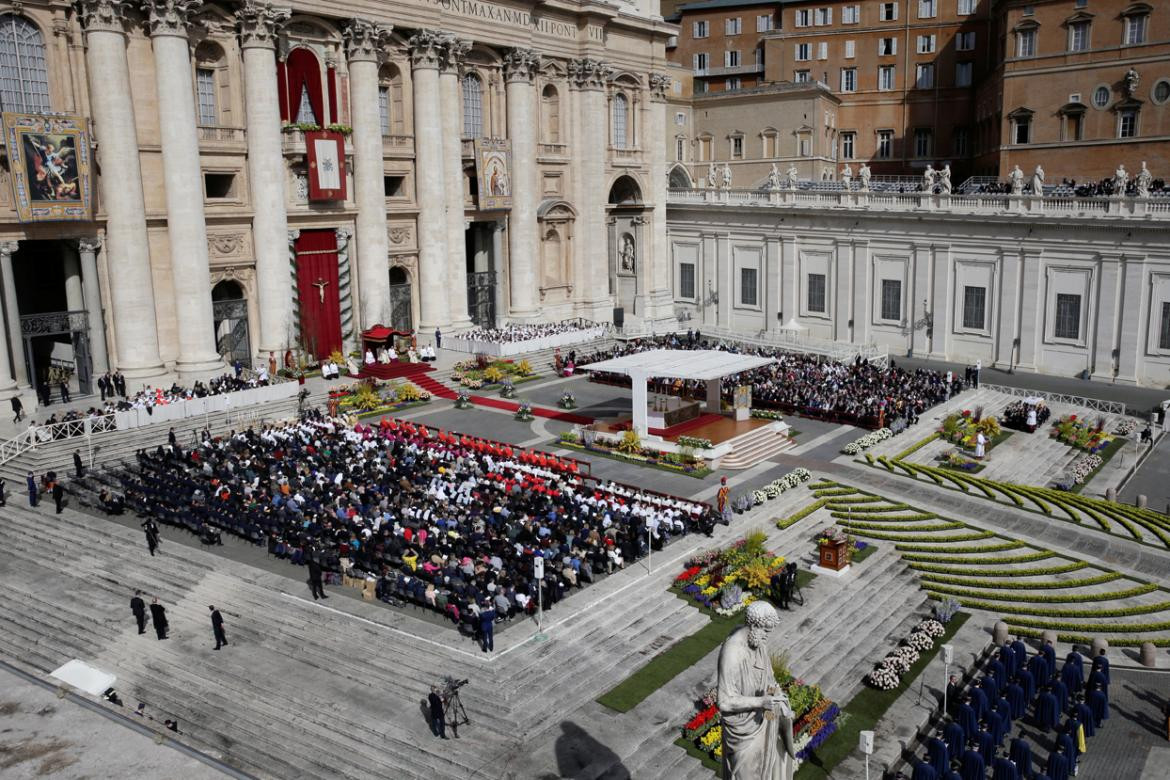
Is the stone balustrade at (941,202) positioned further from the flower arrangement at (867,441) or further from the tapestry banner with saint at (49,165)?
the tapestry banner with saint at (49,165)

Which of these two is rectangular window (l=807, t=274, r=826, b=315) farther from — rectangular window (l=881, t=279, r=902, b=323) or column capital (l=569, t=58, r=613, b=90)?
column capital (l=569, t=58, r=613, b=90)

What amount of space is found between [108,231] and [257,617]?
2429 cm

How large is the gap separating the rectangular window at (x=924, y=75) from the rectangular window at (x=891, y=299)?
2789 cm

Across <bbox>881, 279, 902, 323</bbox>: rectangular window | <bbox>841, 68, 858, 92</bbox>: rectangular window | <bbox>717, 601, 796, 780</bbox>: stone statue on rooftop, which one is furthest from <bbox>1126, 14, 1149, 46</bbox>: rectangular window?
<bbox>717, 601, 796, 780</bbox>: stone statue on rooftop

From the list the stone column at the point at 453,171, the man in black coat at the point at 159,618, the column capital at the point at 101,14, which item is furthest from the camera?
the stone column at the point at 453,171

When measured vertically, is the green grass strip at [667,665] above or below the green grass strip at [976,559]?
above

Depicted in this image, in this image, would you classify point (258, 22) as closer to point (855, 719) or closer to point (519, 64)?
point (519, 64)

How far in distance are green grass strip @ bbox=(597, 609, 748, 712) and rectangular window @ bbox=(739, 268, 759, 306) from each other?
1625 inches

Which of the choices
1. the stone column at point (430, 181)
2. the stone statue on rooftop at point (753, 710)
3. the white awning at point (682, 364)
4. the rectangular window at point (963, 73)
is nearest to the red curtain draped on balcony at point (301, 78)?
the stone column at point (430, 181)

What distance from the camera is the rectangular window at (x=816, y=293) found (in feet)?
203

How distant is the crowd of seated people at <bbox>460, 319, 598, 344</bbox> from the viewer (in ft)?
185

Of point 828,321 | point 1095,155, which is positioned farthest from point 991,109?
point 828,321

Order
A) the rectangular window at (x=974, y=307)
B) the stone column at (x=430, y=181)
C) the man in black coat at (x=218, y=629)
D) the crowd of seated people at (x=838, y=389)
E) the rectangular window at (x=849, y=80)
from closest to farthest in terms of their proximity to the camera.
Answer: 1. the man in black coat at (x=218, y=629)
2. the crowd of seated people at (x=838, y=389)
3. the stone column at (x=430, y=181)
4. the rectangular window at (x=974, y=307)
5. the rectangular window at (x=849, y=80)

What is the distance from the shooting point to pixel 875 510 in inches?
1358
